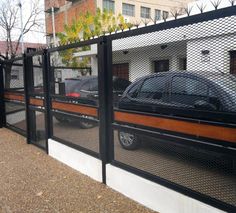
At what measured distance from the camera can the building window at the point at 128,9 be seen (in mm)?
41219

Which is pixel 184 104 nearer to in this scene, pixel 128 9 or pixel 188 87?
pixel 188 87

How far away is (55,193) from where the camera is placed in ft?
14.0

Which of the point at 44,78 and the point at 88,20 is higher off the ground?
the point at 88,20

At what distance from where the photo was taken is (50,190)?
14.3 feet

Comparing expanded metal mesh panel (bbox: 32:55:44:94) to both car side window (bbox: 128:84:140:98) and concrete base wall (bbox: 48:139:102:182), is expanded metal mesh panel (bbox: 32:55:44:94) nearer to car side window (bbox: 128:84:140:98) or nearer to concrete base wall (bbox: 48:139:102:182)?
concrete base wall (bbox: 48:139:102:182)

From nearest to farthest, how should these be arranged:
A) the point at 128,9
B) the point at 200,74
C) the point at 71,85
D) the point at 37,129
Answer: the point at 200,74 < the point at 71,85 < the point at 37,129 < the point at 128,9

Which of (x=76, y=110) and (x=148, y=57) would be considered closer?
(x=148, y=57)

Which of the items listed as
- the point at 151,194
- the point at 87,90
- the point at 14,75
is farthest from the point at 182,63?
the point at 14,75

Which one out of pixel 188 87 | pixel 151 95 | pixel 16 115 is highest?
pixel 188 87

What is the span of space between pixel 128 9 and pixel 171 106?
4100 centimetres

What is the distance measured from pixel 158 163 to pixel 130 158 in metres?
0.54

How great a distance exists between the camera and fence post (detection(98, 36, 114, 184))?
4223 millimetres

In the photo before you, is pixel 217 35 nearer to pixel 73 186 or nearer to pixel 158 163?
pixel 158 163

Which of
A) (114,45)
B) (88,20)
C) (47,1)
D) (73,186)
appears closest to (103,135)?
(73,186)
